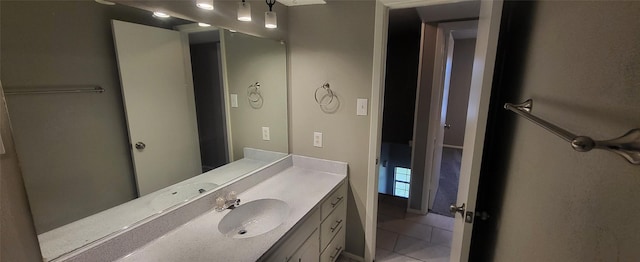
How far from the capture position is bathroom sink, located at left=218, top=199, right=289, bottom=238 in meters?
1.47

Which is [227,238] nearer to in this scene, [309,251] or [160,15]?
[309,251]

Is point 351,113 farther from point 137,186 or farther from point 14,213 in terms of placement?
point 14,213

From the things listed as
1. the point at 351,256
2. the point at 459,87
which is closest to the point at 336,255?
the point at 351,256

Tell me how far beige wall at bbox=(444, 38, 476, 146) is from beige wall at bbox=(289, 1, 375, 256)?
4.78 meters

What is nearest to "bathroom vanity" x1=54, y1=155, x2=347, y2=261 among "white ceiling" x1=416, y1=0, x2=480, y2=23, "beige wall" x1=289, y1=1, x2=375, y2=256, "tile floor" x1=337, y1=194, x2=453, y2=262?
"beige wall" x1=289, y1=1, x2=375, y2=256

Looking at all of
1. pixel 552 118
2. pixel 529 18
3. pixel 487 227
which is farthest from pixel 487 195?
pixel 529 18

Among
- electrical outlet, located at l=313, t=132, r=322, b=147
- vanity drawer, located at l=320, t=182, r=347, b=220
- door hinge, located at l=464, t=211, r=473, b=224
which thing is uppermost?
electrical outlet, located at l=313, t=132, r=322, b=147

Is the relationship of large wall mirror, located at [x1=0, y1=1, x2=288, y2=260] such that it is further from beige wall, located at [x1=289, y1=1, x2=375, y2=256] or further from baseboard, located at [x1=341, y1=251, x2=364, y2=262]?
baseboard, located at [x1=341, y1=251, x2=364, y2=262]

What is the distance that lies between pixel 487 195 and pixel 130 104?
1.74 metres

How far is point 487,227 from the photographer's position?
1.26 meters

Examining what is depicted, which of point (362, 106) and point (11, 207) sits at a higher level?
point (362, 106)

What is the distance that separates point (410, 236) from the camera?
263 cm

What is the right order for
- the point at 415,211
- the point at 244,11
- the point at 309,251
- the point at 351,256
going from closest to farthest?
the point at 244,11
the point at 309,251
the point at 351,256
the point at 415,211

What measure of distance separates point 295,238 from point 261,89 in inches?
46.6
